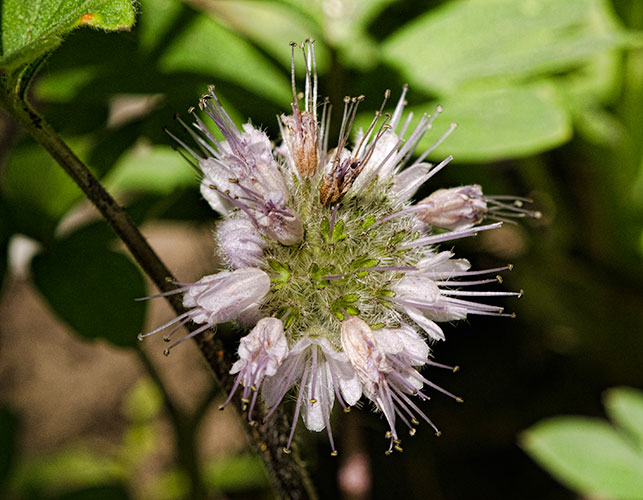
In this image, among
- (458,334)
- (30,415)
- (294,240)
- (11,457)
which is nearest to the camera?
(294,240)

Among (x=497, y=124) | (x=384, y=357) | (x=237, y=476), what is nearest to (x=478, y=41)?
(x=497, y=124)

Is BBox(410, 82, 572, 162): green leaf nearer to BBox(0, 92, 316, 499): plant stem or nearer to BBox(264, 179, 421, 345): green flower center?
BBox(264, 179, 421, 345): green flower center

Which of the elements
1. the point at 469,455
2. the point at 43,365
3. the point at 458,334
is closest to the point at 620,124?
the point at 458,334

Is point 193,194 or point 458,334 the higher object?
point 193,194

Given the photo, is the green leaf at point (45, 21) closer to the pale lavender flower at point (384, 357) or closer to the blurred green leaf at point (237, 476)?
the pale lavender flower at point (384, 357)

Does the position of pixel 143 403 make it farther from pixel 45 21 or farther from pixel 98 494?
pixel 45 21

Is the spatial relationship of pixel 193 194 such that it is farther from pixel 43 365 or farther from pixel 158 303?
pixel 43 365

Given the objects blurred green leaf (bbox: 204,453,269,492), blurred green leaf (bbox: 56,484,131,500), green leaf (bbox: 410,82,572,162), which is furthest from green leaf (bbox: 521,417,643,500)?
blurred green leaf (bbox: 56,484,131,500)
